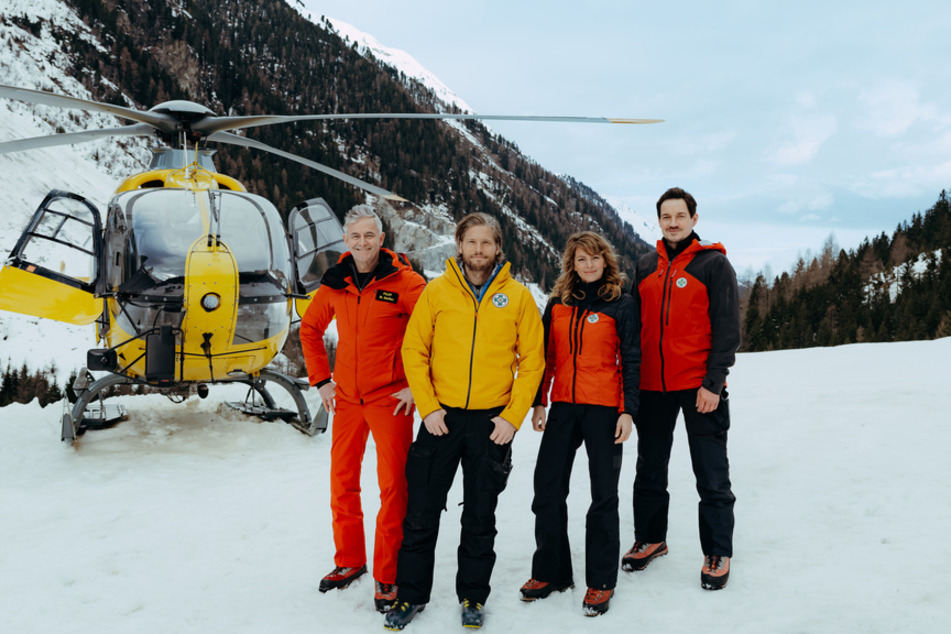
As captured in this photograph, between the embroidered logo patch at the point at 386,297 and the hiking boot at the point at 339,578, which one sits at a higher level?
Answer: the embroidered logo patch at the point at 386,297

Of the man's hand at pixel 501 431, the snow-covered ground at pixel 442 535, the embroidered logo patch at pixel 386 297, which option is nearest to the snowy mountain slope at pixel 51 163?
the snow-covered ground at pixel 442 535

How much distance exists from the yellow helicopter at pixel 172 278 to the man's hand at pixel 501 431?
115 inches

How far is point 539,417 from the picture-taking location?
9.11ft

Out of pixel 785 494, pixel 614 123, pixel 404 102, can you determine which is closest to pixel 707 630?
pixel 785 494

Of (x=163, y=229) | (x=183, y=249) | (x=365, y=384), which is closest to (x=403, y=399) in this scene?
(x=365, y=384)

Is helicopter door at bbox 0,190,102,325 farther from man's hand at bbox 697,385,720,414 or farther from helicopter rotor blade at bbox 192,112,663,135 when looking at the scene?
man's hand at bbox 697,385,720,414

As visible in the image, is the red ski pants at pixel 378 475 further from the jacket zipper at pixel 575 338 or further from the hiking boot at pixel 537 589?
the jacket zipper at pixel 575 338

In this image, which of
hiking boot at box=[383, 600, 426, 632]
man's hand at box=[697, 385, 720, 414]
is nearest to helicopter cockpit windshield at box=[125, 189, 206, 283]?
hiking boot at box=[383, 600, 426, 632]

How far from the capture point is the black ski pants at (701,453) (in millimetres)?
2873

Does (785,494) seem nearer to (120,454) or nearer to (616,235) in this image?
(120,454)

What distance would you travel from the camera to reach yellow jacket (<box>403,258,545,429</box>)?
104 inches

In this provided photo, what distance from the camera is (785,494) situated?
4.11 meters

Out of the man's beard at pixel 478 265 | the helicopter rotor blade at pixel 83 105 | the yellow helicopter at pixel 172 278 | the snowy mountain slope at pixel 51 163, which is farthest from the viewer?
the snowy mountain slope at pixel 51 163

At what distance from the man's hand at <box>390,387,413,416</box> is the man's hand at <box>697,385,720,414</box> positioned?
54.4 inches
